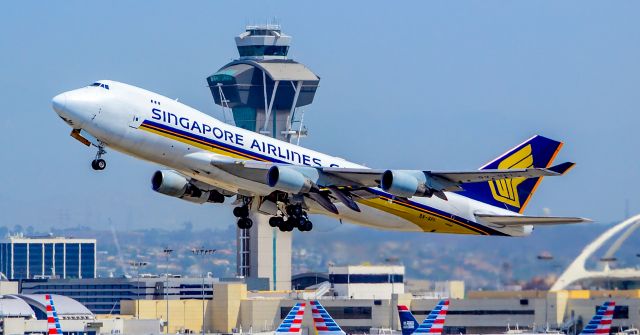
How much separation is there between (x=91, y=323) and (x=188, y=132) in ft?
201

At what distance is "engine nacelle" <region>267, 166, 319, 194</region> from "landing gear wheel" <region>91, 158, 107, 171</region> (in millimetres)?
6838

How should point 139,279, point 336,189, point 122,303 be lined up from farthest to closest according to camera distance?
point 139,279, point 122,303, point 336,189

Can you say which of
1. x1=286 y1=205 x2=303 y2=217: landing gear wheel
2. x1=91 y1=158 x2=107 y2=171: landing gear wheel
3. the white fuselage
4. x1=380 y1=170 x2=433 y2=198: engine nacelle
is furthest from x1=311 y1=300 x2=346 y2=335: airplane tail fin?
x1=91 y1=158 x2=107 y2=171: landing gear wheel

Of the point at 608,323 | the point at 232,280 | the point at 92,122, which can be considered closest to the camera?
the point at 92,122

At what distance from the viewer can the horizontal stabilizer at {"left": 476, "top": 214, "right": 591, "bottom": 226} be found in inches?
2628

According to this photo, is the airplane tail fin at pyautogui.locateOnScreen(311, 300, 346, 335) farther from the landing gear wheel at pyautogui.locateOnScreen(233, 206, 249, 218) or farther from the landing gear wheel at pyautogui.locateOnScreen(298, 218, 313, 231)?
the landing gear wheel at pyautogui.locateOnScreen(298, 218, 313, 231)

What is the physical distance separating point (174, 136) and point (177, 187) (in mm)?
5400

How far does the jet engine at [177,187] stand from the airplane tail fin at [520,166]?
1283cm

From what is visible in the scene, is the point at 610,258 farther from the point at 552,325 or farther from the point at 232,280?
the point at 232,280

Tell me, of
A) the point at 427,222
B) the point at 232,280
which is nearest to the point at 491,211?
the point at 427,222

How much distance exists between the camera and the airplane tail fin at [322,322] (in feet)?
285

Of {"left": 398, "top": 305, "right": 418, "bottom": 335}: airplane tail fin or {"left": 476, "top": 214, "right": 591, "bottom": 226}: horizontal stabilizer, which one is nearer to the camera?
{"left": 476, "top": 214, "right": 591, "bottom": 226}: horizontal stabilizer

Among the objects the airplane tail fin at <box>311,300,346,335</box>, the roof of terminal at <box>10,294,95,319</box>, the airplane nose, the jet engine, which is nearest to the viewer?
the airplane nose

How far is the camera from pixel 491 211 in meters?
73.4
